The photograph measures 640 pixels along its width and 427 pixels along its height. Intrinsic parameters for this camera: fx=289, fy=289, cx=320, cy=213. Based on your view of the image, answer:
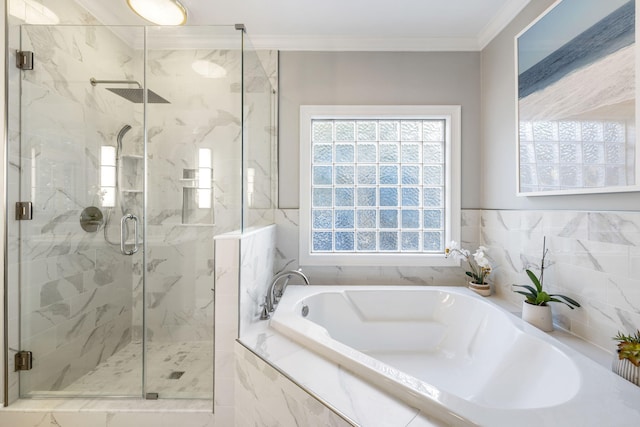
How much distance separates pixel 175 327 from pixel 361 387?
4.92ft

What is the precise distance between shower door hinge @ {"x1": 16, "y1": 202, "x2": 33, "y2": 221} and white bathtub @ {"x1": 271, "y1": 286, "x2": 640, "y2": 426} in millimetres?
1454

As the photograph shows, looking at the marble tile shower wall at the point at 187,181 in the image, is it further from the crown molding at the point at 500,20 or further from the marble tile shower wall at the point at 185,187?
the crown molding at the point at 500,20

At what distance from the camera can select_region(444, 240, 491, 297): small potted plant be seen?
6.44ft

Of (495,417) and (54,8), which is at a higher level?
(54,8)

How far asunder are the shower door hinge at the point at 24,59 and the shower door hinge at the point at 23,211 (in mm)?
733

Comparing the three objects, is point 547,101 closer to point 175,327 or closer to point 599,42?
point 599,42

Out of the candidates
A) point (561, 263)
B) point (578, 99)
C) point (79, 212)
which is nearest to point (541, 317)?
point (561, 263)

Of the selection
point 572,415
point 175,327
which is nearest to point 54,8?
point 175,327

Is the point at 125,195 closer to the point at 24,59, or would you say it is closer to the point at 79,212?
the point at 79,212

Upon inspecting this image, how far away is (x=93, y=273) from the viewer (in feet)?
6.05

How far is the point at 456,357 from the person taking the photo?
5.71 feet

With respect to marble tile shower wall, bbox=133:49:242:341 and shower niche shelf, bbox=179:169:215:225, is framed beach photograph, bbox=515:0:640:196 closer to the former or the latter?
marble tile shower wall, bbox=133:49:242:341

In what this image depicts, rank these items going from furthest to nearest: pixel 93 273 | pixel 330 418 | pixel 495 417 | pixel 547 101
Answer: pixel 93 273 → pixel 547 101 → pixel 330 418 → pixel 495 417

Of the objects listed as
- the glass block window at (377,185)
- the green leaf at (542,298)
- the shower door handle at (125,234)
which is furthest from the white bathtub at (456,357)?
the shower door handle at (125,234)
